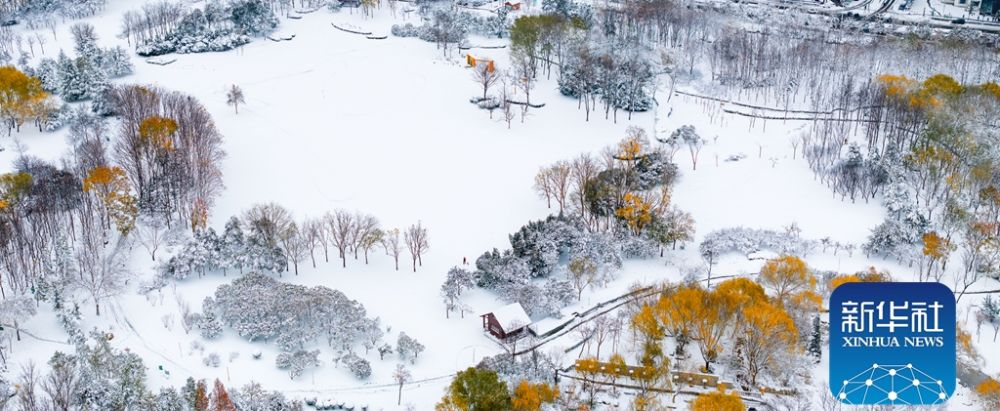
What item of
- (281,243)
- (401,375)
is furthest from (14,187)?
(401,375)

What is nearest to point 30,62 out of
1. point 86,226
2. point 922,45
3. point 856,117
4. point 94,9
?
point 94,9

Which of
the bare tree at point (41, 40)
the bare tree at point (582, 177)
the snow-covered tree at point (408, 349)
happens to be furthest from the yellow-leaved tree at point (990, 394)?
the bare tree at point (41, 40)

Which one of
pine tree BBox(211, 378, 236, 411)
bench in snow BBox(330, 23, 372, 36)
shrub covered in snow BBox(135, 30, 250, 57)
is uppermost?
bench in snow BBox(330, 23, 372, 36)

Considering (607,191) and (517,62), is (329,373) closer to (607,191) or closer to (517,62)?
(607,191)

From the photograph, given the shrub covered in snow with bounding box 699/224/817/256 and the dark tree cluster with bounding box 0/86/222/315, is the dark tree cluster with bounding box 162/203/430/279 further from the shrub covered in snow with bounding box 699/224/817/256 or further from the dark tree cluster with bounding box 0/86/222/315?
the shrub covered in snow with bounding box 699/224/817/256

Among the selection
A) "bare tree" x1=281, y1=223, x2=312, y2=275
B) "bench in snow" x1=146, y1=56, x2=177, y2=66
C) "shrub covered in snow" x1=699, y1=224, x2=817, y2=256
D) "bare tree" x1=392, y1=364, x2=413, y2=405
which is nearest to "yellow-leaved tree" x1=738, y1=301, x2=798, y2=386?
"shrub covered in snow" x1=699, y1=224, x2=817, y2=256

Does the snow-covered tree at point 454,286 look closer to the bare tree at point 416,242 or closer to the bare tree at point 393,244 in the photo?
the bare tree at point 416,242
